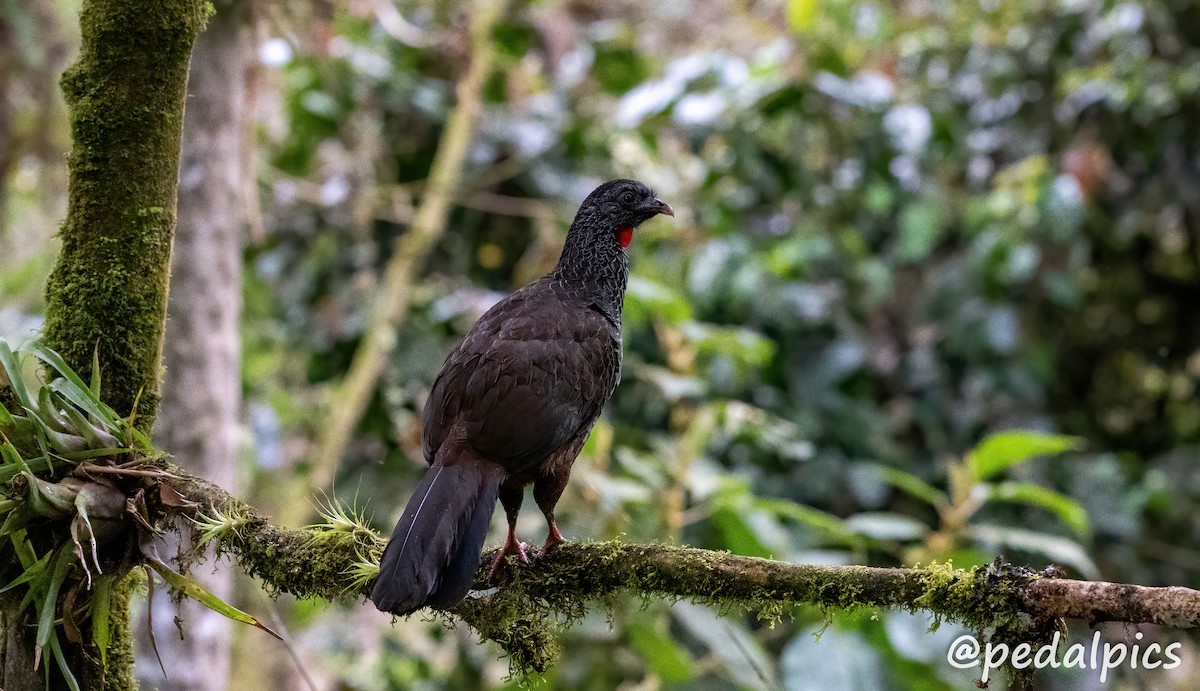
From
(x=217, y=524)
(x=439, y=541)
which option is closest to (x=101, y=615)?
(x=217, y=524)

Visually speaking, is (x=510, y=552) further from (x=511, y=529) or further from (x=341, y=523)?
(x=341, y=523)

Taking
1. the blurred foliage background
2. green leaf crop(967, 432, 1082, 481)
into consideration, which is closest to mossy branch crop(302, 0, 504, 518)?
the blurred foliage background

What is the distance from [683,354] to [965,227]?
1.72 m

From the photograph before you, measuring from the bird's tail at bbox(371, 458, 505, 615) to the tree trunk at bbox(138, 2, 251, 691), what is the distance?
165 centimetres

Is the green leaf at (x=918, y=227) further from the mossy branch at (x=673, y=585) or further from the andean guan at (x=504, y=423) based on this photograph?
the mossy branch at (x=673, y=585)

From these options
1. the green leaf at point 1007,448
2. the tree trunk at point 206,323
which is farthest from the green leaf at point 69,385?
the green leaf at point 1007,448

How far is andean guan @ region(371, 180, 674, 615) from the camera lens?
210 cm

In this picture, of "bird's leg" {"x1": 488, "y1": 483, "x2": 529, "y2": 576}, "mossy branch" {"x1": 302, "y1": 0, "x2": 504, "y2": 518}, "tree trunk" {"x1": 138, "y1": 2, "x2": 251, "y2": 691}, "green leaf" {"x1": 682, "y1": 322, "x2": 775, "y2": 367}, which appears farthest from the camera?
"mossy branch" {"x1": 302, "y1": 0, "x2": 504, "y2": 518}

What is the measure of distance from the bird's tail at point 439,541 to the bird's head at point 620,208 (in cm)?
128

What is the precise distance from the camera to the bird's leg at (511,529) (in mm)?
2539

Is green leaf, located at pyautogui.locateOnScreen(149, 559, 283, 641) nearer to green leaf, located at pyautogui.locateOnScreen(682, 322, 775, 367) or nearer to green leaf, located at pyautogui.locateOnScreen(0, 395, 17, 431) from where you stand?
green leaf, located at pyautogui.locateOnScreen(0, 395, 17, 431)

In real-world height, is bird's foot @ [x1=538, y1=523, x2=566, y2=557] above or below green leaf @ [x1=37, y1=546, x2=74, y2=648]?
above

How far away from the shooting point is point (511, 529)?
273cm

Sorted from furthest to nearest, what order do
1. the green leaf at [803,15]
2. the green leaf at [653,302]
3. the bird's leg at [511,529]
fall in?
the green leaf at [803,15]
the green leaf at [653,302]
the bird's leg at [511,529]
